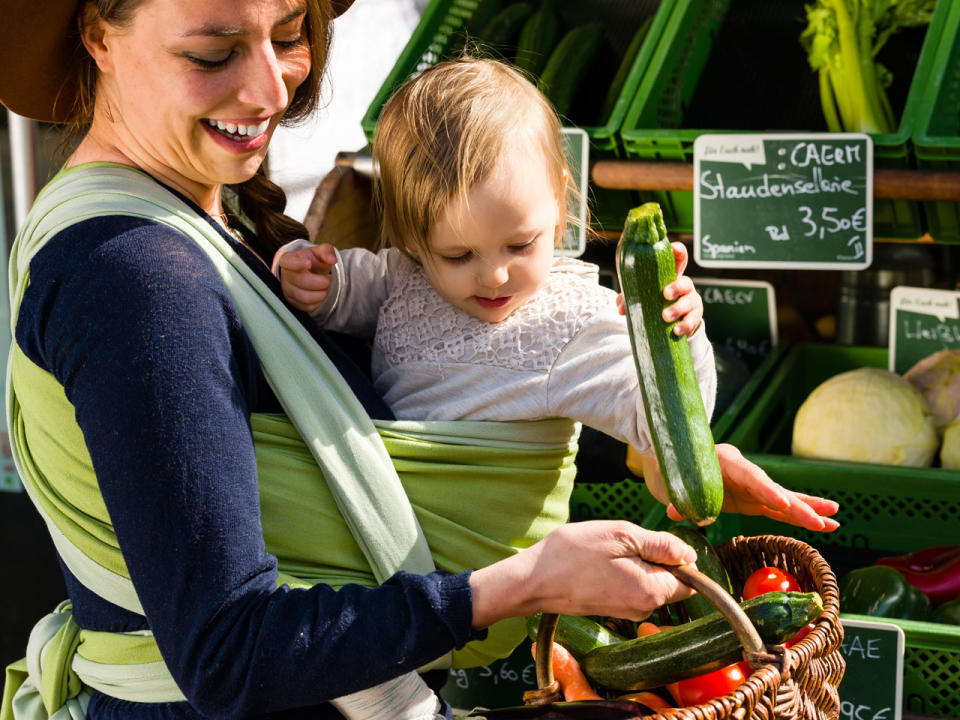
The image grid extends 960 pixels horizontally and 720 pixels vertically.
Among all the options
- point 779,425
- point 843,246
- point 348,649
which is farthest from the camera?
point 779,425

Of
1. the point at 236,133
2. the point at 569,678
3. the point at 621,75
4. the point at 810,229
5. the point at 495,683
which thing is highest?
the point at 621,75

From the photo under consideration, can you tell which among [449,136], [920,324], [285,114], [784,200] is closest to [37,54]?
[285,114]

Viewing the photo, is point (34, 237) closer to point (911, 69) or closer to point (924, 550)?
point (924, 550)

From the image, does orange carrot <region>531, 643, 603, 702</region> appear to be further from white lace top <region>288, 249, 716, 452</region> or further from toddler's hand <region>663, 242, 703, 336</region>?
toddler's hand <region>663, 242, 703, 336</region>

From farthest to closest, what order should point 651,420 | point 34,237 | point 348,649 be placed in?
1. point 651,420
2. point 34,237
3. point 348,649

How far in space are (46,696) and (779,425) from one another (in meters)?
1.78

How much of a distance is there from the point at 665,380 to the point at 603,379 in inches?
7.0


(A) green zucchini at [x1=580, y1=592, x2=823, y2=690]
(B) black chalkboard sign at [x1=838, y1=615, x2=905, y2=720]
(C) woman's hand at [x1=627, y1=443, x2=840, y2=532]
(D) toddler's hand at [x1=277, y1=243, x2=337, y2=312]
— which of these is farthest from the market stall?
(D) toddler's hand at [x1=277, y1=243, x2=337, y2=312]

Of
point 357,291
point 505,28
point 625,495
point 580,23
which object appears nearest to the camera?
point 357,291

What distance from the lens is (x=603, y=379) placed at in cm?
162

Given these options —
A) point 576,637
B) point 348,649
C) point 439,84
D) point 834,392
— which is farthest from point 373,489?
point 834,392

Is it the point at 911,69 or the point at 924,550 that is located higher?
the point at 911,69

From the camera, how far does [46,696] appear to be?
1.52 metres

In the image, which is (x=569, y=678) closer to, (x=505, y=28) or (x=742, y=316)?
(x=742, y=316)
